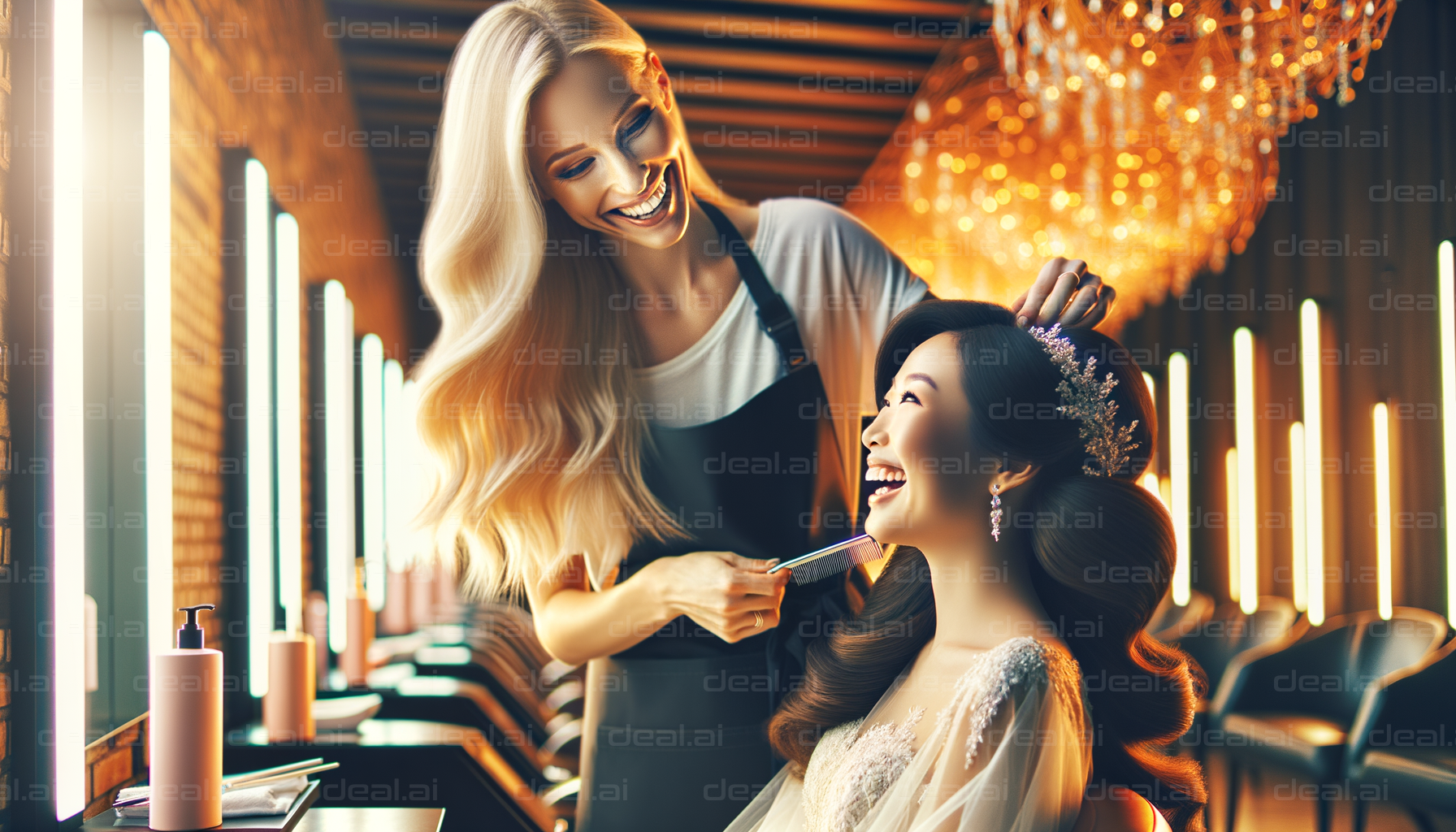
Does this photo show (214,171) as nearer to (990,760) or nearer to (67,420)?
(67,420)

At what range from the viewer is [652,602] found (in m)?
1.75

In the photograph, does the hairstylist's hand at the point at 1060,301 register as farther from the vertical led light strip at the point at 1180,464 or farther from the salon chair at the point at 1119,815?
the vertical led light strip at the point at 1180,464

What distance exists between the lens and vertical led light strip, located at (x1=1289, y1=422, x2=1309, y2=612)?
5.33 meters

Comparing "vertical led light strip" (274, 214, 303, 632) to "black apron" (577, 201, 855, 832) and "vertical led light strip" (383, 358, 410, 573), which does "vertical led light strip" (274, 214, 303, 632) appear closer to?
"black apron" (577, 201, 855, 832)

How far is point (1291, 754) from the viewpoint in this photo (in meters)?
3.69

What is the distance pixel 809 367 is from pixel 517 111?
634 mm

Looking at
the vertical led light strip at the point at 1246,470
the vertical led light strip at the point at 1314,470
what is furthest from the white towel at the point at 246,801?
the vertical led light strip at the point at 1246,470

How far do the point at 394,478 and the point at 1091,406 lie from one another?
421 centimetres

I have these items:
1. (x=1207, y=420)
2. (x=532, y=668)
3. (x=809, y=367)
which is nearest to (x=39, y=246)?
(x=809, y=367)

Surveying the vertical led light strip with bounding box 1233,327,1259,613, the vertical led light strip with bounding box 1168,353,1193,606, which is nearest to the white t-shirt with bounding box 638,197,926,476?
the vertical led light strip with bounding box 1233,327,1259,613

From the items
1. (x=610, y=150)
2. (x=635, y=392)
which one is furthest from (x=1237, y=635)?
(x=610, y=150)

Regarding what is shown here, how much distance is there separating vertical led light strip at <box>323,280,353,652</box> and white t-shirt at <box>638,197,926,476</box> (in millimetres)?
1724

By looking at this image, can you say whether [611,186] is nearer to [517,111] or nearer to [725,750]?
[517,111]

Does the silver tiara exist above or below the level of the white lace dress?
above
